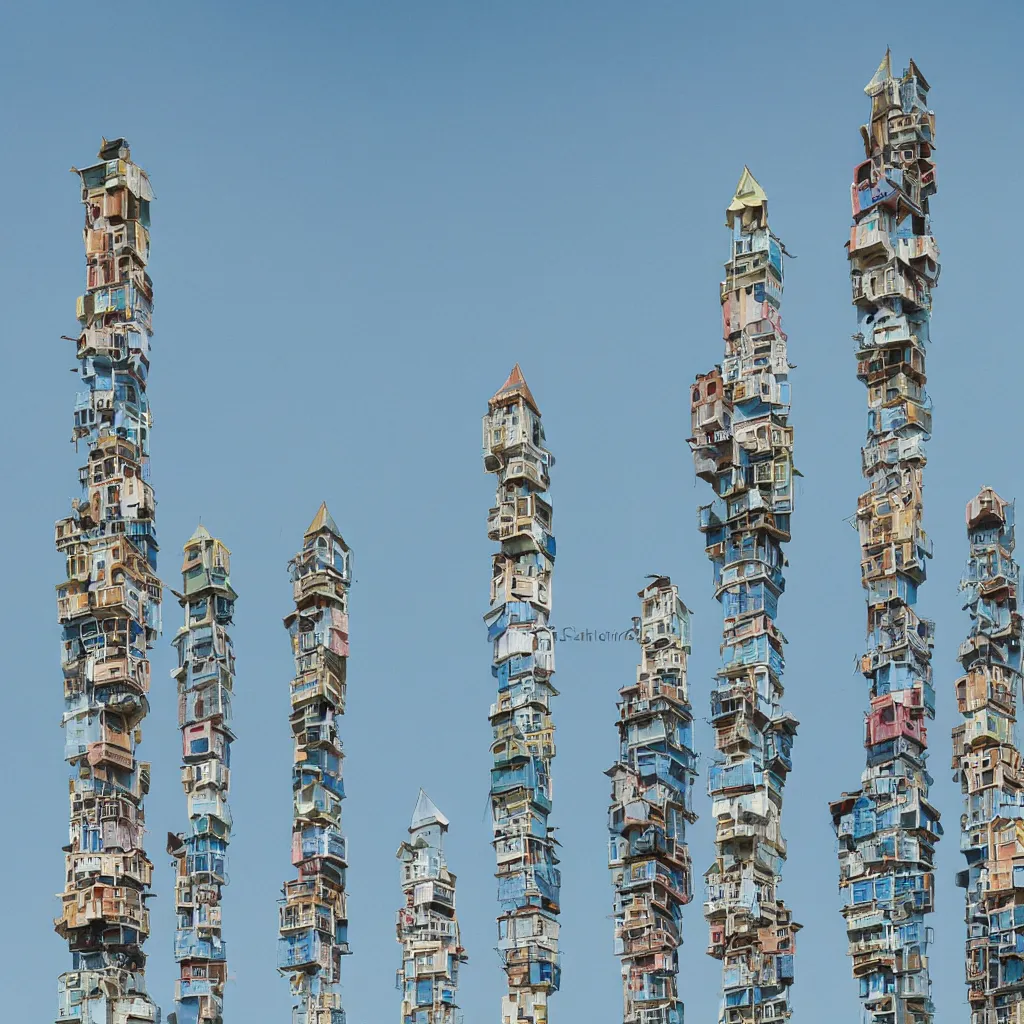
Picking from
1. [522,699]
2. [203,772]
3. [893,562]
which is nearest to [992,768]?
[893,562]

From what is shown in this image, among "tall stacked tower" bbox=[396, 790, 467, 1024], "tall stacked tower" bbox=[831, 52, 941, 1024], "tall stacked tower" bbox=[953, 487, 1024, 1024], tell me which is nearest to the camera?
"tall stacked tower" bbox=[831, 52, 941, 1024]

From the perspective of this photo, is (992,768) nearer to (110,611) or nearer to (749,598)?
(749,598)

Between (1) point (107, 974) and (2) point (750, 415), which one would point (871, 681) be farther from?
(1) point (107, 974)

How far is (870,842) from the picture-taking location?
54.3 metres

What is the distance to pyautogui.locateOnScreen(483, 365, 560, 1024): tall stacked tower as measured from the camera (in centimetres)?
5509

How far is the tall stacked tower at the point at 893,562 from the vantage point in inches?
2122

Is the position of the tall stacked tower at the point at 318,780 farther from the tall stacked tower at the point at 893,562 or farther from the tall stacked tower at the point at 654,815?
the tall stacked tower at the point at 893,562

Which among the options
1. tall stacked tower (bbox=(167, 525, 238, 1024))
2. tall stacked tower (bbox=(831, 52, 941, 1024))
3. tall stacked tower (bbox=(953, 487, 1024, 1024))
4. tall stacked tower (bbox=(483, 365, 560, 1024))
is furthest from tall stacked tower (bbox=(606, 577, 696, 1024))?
tall stacked tower (bbox=(167, 525, 238, 1024))

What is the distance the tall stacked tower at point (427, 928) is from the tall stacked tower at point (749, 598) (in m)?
4.78

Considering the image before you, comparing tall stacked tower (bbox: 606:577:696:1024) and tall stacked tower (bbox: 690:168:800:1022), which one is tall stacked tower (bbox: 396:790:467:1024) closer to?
tall stacked tower (bbox: 606:577:696:1024)


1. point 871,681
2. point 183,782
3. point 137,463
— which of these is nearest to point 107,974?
point 183,782

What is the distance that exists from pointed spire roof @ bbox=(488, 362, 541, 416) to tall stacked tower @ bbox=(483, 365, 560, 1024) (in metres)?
0.02

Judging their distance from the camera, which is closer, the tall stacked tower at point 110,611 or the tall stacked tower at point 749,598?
the tall stacked tower at point 749,598

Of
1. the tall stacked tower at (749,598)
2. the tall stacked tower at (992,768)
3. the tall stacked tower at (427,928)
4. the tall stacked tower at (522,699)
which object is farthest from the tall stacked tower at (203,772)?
the tall stacked tower at (992,768)
